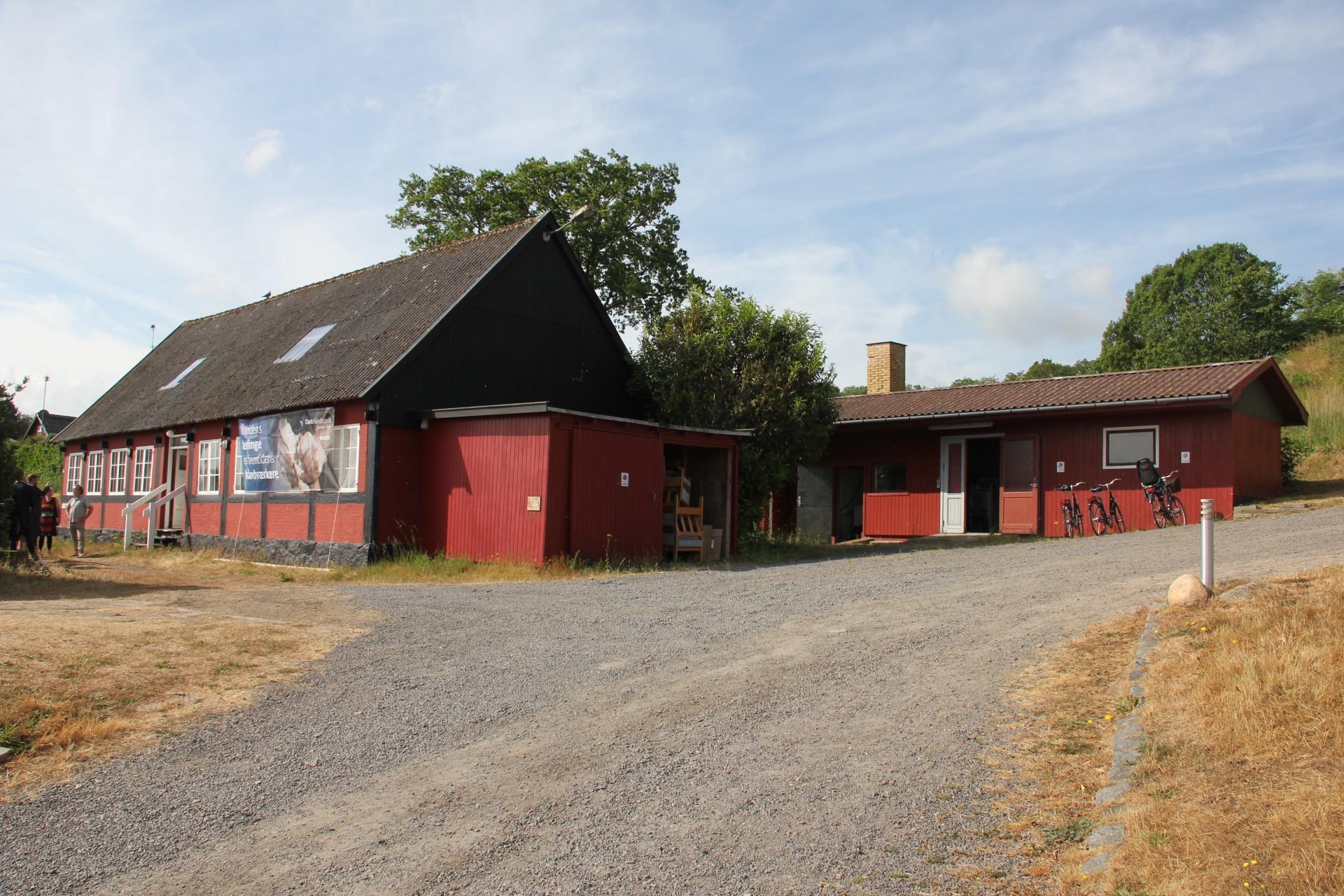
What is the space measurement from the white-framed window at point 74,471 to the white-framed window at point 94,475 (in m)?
0.48

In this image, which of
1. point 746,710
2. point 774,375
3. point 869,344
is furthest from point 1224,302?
point 746,710

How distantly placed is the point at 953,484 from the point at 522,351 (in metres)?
10.2

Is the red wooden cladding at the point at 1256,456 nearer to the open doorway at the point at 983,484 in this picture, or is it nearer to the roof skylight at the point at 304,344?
the open doorway at the point at 983,484

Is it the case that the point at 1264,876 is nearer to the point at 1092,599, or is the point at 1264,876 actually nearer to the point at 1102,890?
the point at 1102,890

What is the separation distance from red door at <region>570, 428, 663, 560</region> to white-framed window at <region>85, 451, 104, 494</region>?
16.1 meters

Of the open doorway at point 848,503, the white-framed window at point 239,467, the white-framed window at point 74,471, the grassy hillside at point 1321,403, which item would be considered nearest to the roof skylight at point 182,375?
the white-framed window at point 74,471

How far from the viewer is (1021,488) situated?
2153 centimetres

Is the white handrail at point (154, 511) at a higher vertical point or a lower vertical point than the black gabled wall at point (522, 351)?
lower

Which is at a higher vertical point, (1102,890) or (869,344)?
(869,344)

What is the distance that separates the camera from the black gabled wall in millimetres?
17484

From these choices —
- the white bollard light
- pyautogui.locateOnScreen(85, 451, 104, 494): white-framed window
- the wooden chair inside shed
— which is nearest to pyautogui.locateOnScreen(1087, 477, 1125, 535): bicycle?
the wooden chair inside shed

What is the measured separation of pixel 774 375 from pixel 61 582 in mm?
11958

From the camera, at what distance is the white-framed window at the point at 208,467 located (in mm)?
20891

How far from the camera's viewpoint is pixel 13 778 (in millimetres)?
5426
